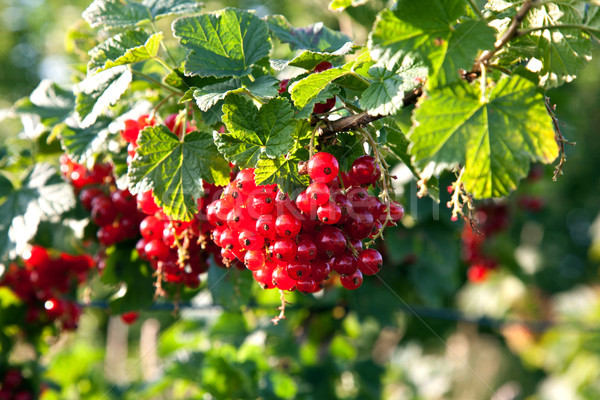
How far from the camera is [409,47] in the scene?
68cm

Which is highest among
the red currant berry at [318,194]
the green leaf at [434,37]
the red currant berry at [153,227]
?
the green leaf at [434,37]

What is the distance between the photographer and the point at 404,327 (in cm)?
313

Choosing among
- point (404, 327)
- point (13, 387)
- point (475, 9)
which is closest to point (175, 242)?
point (475, 9)

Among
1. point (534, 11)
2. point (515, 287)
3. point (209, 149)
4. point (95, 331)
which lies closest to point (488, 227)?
point (515, 287)

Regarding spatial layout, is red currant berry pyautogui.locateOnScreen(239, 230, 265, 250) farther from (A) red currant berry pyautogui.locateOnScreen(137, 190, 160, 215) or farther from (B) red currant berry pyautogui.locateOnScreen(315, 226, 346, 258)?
(A) red currant berry pyautogui.locateOnScreen(137, 190, 160, 215)

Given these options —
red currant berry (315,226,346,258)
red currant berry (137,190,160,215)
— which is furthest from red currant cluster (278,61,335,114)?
red currant berry (137,190,160,215)

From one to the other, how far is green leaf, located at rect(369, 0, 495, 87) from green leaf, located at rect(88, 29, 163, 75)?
0.41 metres

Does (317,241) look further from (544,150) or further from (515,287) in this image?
(515,287)

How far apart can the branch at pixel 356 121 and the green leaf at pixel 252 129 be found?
72mm

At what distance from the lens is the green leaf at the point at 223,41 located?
88cm

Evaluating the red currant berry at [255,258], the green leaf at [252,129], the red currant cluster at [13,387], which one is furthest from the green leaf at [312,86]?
the red currant cluster at [13,387]

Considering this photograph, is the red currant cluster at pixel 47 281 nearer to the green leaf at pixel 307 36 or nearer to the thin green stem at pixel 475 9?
the green leaf at pixel 307 36

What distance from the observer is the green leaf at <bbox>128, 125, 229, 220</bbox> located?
878 millimetres

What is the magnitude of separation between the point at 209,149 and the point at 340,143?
0.78 feet
